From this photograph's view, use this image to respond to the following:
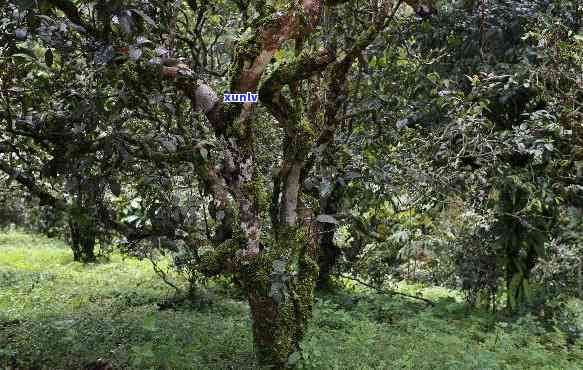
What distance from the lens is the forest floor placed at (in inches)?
175

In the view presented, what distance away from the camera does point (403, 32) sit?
21.7 feet

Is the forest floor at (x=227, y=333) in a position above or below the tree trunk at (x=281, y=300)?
below

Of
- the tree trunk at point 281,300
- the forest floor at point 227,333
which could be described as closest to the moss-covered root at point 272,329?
the tree trunk at point 281,300

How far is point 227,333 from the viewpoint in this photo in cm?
526

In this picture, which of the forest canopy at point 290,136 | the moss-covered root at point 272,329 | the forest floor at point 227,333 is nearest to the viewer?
the forest canopy at point 290,136

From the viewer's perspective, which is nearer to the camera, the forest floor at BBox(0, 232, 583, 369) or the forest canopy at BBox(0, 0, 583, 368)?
the forest canopy at BBox(0, 0, 583, 368)

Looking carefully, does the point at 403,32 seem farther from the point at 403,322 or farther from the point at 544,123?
the point at 403,322

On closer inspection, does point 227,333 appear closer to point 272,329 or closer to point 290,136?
point 272,329

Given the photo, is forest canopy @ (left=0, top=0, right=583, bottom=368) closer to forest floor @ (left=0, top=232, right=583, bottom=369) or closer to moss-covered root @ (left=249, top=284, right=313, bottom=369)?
moss-covered root @ (left=249, top=284, right=313, bottom=369)

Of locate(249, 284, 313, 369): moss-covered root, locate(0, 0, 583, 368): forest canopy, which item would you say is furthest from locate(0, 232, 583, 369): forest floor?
locate(0, 0, 583, 368): forest canopy

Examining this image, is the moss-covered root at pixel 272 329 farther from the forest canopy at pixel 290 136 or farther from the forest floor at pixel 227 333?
the forest floor at pixel 227 333

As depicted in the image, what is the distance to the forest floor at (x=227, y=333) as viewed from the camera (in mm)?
4457

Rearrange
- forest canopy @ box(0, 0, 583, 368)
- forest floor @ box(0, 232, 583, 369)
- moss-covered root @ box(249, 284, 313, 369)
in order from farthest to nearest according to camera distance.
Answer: forest floor @ box(0, 232, 583, 369), moss-covered root @ box(249, 284, 313, 369), forest canopy @ box(0, 0, 583, 368)

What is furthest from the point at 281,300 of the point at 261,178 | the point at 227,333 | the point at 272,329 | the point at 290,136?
the point at 227,333
